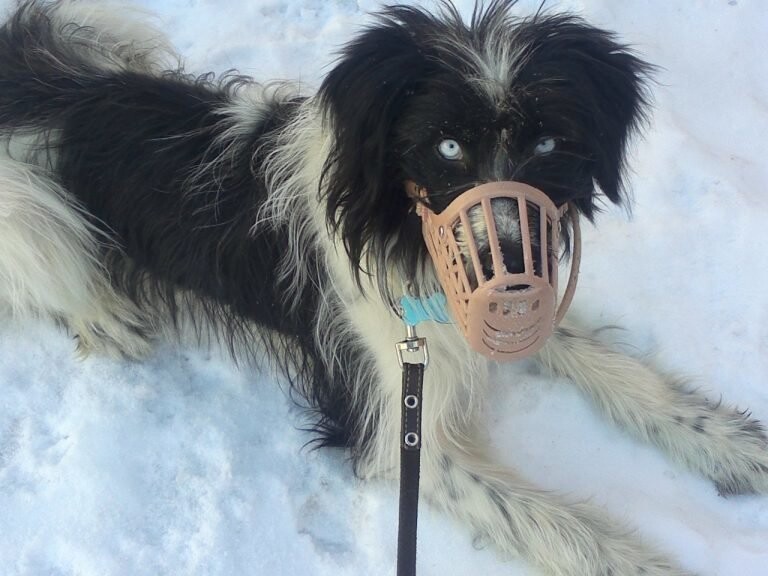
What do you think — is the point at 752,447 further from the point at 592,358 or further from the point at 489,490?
the point at 489,490

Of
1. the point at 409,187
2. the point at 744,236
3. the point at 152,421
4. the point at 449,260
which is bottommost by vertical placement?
the point at 152,421

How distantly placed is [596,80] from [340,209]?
805 millimetres

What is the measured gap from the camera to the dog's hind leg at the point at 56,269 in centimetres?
293

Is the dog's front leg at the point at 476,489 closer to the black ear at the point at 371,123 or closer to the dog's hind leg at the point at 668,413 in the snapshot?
the dog's hind leg at the point at 668,413

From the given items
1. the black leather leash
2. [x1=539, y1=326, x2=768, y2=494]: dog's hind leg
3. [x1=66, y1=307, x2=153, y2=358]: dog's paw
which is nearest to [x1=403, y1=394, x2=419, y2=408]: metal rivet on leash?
the black leather leash

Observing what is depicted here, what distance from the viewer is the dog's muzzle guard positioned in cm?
178

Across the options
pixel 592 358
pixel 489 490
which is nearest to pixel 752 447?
pixel 592 358

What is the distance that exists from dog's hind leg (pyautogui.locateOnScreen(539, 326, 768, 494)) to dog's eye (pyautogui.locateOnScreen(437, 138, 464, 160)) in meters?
1.43

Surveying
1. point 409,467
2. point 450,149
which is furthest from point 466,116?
point 409,467

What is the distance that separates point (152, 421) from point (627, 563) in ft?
6.28

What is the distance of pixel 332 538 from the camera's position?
2.77 metres

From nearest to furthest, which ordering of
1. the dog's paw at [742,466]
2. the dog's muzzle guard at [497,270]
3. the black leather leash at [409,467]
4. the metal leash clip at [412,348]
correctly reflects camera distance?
the dog's muzzle guard at [497,270] < the black leather leash at [409,467] < the metal leash clip at [412,348] < the dog's paw at [742,466]

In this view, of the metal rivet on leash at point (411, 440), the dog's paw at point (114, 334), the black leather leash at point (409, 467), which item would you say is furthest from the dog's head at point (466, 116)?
the dog's paw at point (114, 334)

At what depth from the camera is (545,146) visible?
1.93 m
